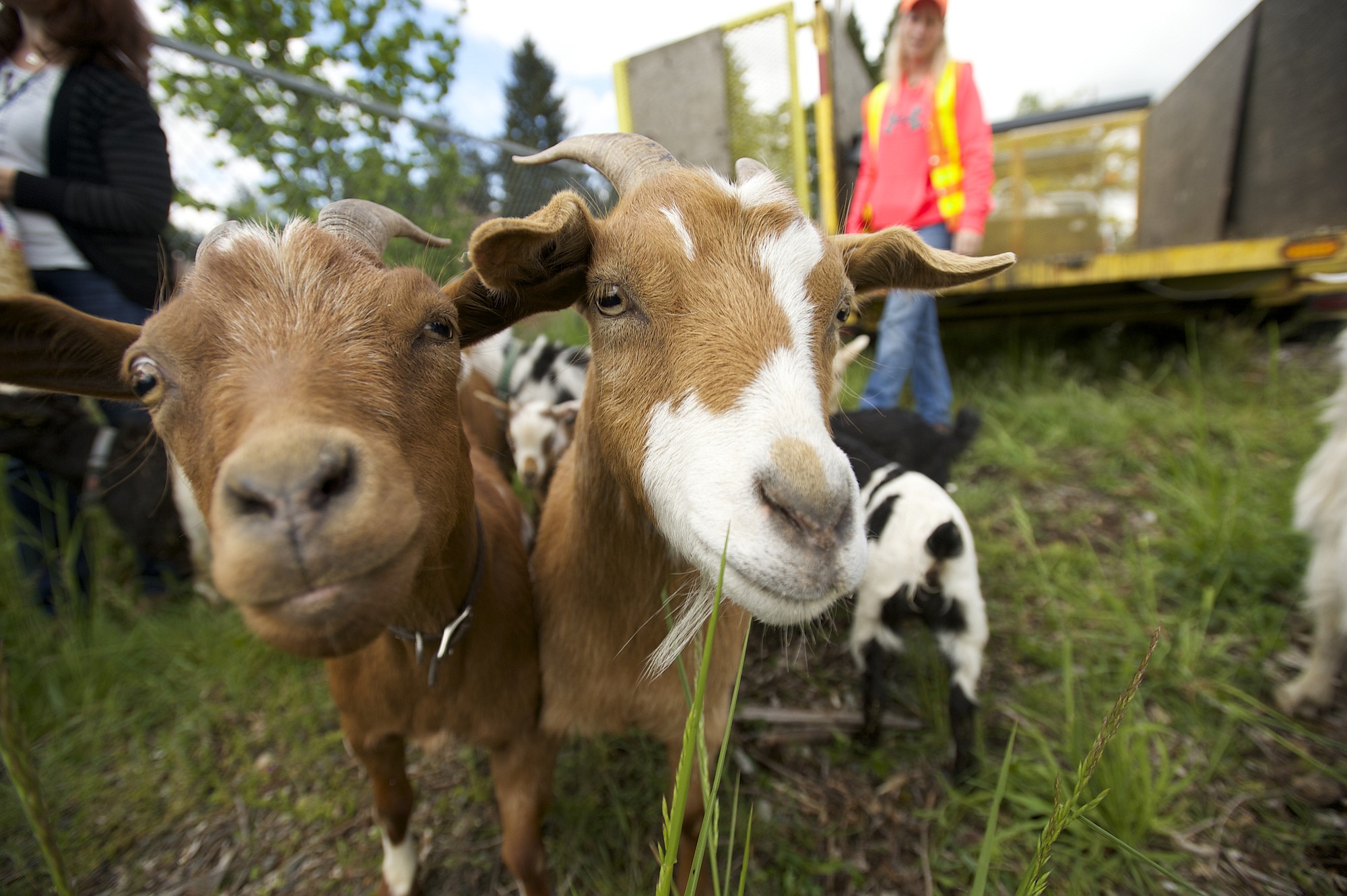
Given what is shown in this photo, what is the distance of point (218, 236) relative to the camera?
1.55m

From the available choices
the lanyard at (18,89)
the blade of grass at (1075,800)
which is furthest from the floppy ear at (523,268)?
the lanyard at (18,89)

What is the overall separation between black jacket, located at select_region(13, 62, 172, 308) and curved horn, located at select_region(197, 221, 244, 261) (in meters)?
1.34

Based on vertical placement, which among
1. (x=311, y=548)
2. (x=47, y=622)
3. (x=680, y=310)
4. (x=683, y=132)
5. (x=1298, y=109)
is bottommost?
(x=47, y=622)

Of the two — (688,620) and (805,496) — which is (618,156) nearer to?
(805,496)

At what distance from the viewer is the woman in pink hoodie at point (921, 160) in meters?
3.82

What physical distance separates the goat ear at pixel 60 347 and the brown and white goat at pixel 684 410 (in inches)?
37.0

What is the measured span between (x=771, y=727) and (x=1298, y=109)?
7.50m

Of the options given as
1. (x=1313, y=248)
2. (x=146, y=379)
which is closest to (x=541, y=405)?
(x=146, y=379)

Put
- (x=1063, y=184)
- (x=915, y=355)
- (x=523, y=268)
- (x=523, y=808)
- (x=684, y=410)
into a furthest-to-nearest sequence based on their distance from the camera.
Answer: (x=1063, y=184) < (x=915, y=355) < (x=523, y=808) < (x=523, y=268) < (x=684, y=410)

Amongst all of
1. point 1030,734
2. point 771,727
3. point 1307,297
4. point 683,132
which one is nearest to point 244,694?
point 771,727

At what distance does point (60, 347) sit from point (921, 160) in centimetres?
456

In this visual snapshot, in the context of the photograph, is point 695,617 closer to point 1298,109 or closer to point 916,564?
point 916,564

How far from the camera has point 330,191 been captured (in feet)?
16.5

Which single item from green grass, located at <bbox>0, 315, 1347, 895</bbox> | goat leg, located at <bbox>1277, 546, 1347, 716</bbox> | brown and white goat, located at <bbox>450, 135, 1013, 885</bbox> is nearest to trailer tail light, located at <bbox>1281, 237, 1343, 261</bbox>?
green grass, located at <bbox>0, 315, 1347, 895</bbox>
